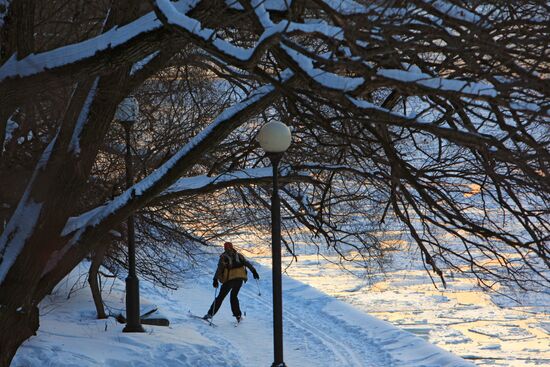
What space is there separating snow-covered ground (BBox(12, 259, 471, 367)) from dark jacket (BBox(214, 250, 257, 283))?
3.04 feet

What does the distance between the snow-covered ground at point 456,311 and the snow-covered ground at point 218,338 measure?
0.92 metres

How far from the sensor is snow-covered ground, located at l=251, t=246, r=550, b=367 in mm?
15703

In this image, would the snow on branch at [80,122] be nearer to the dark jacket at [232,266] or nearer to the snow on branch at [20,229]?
the snow on branch at [20,229]

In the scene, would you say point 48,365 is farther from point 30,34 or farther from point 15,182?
point 30,34

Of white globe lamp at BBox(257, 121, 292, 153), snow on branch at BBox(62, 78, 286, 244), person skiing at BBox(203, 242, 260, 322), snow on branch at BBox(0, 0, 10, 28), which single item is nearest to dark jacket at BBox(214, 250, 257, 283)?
person skiing at BBox(203, 242, 260, 322)

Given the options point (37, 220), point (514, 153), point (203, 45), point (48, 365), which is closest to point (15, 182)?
point (48, 365)

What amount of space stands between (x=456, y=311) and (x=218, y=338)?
6.06 metres

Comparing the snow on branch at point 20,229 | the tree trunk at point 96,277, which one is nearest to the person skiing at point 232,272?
the tree trunk at point 96,277

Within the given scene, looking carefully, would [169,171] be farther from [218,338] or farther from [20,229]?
[218,338]

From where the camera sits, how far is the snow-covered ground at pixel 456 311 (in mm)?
15703

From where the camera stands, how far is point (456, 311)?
19.5 m

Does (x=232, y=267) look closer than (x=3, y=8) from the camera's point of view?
No

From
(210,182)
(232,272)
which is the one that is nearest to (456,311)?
(232,272)

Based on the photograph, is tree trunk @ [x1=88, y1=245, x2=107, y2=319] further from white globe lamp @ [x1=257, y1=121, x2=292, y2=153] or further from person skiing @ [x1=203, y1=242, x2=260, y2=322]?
white globe lamp @ [x1=257, y1=121, x2=292, y2=153]
